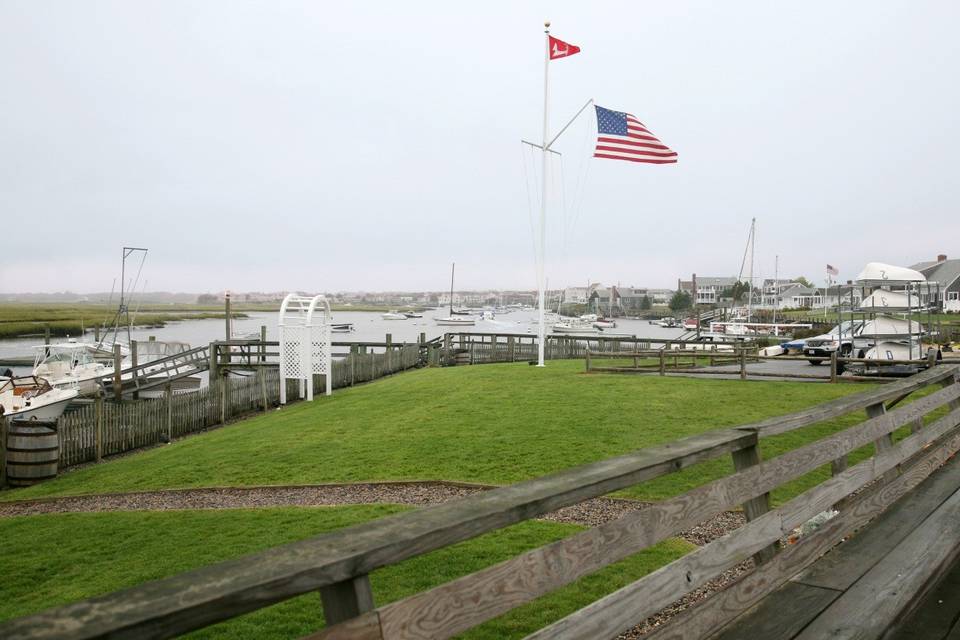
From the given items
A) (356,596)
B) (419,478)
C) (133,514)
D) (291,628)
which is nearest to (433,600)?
(356,596)

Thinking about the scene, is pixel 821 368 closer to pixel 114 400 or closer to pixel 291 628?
pixel 291 628

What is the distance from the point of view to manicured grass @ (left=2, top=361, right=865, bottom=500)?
996cm

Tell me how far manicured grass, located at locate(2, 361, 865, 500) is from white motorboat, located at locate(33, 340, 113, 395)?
13342mm

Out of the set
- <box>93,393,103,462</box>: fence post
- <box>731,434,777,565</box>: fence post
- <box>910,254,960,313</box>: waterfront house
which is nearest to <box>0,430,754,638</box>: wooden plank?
<box>731,434,777,565</box>: fence post

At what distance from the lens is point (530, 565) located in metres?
2.09

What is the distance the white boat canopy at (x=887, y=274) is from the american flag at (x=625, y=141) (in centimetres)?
643

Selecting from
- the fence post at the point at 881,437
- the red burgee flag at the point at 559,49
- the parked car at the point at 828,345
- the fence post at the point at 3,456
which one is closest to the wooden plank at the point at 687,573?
the fence post at the point at 881,437

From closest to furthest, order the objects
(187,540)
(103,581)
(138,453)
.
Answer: (103,581), (187,540), (138,453)

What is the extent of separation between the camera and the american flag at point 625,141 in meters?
20.2

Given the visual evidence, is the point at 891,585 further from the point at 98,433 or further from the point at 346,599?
the point at 98,433

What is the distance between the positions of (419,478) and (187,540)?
3209 mm

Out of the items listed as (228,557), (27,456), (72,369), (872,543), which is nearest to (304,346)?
(27,456)

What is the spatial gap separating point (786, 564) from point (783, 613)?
15.5 inches

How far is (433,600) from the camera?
182 centimetres
